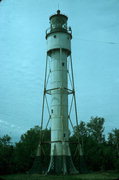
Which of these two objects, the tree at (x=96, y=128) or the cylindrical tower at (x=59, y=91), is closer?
the cylindrical tower at (x=59, y=91)

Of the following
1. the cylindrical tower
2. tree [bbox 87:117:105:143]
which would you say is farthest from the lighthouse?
tree [bbox 87:117:105:143]

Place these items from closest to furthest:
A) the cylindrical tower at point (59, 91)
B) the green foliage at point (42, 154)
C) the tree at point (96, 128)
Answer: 1. the cylindrical tower at point (59, 91)
2. the green foliage at point (42, 154)
3. the tree at point (96, 128)

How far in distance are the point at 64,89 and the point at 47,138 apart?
60.9ft

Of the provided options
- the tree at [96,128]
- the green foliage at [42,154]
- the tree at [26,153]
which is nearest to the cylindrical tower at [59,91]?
→ the green foliage at [42,154]

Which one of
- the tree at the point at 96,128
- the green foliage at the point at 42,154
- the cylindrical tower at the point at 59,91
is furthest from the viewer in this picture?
the tree at the point at 96,128

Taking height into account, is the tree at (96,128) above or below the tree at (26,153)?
above

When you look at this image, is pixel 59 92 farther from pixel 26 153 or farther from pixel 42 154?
pixel 26 153

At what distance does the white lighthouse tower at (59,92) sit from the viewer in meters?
27.0

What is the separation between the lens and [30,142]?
4088 cm

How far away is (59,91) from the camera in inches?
1150

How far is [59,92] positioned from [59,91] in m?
0.13

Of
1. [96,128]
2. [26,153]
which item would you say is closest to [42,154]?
[26,153]

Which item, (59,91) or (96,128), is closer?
(59,91)

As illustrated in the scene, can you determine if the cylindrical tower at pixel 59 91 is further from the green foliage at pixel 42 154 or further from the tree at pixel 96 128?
the tree at pixel 96 128
